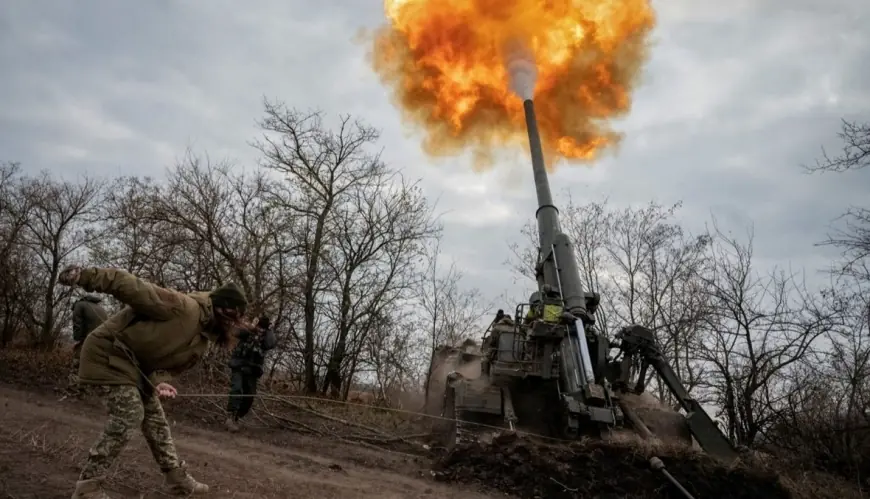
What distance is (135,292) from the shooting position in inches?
179

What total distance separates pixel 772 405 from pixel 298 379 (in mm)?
12009

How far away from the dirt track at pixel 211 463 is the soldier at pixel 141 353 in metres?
0.46

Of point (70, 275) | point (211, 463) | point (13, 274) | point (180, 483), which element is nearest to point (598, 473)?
point (211, 463)

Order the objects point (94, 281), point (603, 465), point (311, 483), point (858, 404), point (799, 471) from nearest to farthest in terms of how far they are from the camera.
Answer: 1. point (94, 281)
2. point (311, 483)
3. point (603, 465)
4. point (799, 471)
5. point (858, 404)

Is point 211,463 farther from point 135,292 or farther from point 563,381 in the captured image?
point 563,381

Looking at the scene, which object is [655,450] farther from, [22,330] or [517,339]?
[22,330]

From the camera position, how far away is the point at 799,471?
34.4 feet

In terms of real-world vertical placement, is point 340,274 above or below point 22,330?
above

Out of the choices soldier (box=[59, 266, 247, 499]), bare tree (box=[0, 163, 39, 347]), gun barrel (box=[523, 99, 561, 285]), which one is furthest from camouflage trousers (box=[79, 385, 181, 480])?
bare tree (box=[0, 163, 39, 347])

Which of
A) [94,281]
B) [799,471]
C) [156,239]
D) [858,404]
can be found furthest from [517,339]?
[156,239]

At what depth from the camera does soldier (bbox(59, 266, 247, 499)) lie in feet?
14.8

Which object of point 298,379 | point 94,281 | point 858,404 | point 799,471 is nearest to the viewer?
point 94,281

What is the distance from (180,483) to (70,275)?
2.10 metres

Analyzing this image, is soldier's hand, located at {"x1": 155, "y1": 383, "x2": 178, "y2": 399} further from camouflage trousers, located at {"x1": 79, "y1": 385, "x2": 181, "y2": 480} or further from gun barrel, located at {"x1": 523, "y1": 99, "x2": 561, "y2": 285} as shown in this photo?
gun barrel, located at {"x1": 523, "y1": 99, "x2": 561, "y2": 285}
